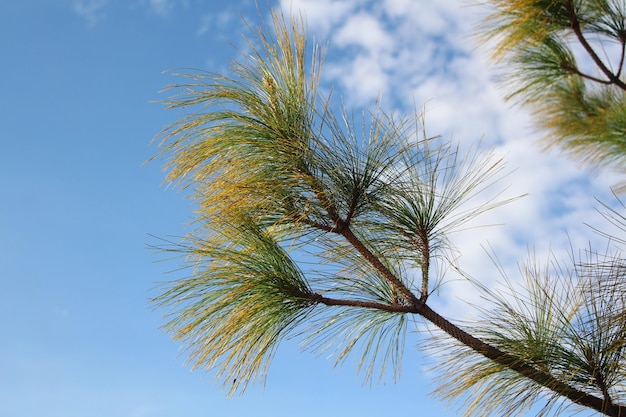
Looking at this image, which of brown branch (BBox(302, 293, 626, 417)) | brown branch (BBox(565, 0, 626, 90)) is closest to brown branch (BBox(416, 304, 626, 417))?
brown branch (BBox(302, 293, 626, 417))

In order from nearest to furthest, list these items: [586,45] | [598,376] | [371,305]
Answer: [598,376]
[371,305]
[586,45]

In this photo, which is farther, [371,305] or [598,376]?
[371,305]

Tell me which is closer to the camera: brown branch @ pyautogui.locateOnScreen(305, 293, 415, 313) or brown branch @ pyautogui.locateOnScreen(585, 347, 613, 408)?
brown branch @ pyautogui.locateOnScreen(585, 347, 613, 408)

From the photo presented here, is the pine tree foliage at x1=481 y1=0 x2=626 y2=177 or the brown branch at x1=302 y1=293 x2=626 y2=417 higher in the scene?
the pine tree foliage at x1=481 y1=0 x2=626 y2=177

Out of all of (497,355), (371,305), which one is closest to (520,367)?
(497,355)

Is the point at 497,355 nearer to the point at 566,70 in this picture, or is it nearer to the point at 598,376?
the point at 598,376

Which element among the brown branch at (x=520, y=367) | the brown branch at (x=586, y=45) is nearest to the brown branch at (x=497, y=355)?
the brown branch at (x=520, y=367)

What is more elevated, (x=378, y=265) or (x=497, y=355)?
(x=378, y=265)

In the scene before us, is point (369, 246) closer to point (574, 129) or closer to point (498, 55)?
point (498, 55)

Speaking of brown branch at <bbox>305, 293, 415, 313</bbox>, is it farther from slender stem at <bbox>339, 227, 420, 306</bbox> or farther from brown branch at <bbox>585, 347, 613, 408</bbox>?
brown branch at <bbox>585, 347, 613, 408</bbox>

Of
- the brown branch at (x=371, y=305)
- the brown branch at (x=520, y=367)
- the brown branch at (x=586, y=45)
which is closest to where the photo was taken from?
the brown branch at (x=520, y=367)

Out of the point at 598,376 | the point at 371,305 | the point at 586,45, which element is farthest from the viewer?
the point at 586,45

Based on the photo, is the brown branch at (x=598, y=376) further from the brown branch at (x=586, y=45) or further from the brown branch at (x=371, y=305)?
the brown branch at (x=586, y=45)

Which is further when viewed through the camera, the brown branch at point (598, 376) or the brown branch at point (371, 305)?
the brown branch at point (371, 305)
